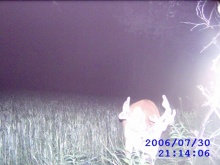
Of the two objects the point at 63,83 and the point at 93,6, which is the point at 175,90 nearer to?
the point at 63,83

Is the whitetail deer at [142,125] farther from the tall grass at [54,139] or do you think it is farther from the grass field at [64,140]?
the tall grass at [54,139]

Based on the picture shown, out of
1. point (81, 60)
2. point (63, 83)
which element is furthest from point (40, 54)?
point (63, 83)

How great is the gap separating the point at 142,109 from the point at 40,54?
56.1ft

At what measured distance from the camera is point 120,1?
48.9 ft

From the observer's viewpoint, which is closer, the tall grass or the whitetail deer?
the whitetail deer

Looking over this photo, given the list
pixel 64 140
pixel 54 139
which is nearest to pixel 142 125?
pixel 64 140

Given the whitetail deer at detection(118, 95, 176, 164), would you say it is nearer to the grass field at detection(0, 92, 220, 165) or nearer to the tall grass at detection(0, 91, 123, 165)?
the grass field at detection(0, 92, 220, 165)

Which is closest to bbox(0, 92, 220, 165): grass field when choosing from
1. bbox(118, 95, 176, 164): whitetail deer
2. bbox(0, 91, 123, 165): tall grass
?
bbox(0, 91, 123, 165): tall grass

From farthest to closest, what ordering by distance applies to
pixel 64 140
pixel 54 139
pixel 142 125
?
pixel 54 139, pixel 64 140, pixel 142 125

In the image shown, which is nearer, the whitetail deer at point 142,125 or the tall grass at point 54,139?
the whitetail deer at point 142,125

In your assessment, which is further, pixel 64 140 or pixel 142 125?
pixel 64 140

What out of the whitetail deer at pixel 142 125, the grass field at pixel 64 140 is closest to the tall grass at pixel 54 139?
the grass field at pixel 64 140

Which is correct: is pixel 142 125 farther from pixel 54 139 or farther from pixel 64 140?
pixel 54 139

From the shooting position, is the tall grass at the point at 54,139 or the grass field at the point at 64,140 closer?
the grass field at the point at 64,140
